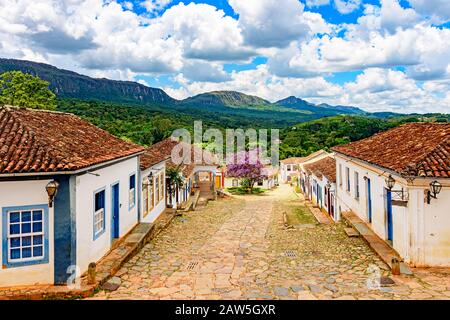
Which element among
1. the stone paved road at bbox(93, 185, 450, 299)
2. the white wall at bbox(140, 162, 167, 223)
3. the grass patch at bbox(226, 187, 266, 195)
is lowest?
the grass patch at bbox(226, 187, 266, 195)

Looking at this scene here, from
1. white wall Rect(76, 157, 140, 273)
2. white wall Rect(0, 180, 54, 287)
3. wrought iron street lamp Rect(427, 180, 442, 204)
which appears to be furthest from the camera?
wrought iron street lamp Rect(427, 180, 442, 204)

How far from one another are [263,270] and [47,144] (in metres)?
5.99

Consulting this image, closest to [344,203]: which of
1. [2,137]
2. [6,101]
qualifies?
[2,137]

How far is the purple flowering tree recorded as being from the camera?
147ft

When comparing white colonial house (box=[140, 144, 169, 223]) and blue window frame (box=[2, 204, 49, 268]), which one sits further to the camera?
white colonial house (box=[140, 144, 169, 223])

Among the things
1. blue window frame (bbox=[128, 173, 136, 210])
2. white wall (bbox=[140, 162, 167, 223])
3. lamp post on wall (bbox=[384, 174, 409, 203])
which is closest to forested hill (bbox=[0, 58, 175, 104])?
white wall (bbox=[140, 162, 167, 223])

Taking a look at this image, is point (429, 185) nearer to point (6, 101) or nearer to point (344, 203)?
point (344, 203)

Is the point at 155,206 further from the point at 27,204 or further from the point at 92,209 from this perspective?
the point at 27,204

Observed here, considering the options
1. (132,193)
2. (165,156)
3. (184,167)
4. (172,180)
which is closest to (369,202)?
(132,193)

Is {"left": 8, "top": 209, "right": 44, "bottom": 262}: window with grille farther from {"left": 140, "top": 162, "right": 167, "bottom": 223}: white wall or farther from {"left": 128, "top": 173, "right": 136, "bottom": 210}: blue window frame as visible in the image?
{"left": 140, "top": 162, "right": 167, "bottom": 223}: white wall

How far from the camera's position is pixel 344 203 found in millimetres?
18641

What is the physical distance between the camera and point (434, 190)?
28.5 feet

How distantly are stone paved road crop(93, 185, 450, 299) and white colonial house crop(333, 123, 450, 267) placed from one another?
66cm
